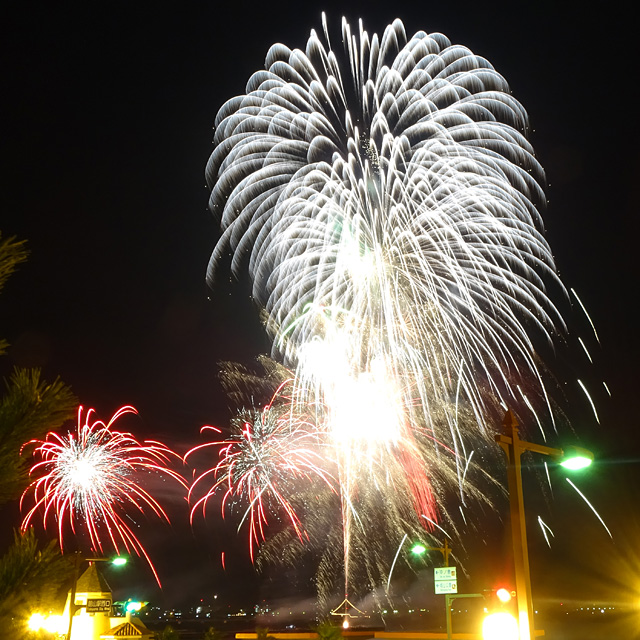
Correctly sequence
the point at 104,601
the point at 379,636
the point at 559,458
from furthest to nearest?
the point at 379,636, the point at 104,601, the point at 559,458

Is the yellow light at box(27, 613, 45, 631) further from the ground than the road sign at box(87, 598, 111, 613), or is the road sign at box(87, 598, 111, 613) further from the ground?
the yellow light at box(27, 613, 45, 631)

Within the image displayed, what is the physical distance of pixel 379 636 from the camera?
4288 centimetres

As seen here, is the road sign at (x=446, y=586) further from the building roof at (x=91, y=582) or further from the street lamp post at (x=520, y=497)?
the building roof at (x=91, y=582)

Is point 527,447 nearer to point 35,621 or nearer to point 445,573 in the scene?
point 35,621

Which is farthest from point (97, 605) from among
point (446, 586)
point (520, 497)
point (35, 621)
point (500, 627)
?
point (35, 621)

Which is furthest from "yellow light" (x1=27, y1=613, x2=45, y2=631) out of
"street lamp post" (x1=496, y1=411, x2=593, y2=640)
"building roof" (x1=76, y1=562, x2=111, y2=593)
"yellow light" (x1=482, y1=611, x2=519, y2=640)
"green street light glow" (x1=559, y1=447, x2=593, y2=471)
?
"building roof" (x1=76, y1=562, x2=111, y2=593)

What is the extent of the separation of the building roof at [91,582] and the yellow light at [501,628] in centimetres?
4069

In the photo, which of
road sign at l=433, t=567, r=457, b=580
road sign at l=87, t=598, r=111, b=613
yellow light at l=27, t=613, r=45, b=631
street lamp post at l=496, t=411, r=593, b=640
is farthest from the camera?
road sign at l=87, t=598, r=111, b=613

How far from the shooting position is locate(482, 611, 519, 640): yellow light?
8711 mm

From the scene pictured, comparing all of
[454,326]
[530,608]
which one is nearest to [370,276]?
[454,326]

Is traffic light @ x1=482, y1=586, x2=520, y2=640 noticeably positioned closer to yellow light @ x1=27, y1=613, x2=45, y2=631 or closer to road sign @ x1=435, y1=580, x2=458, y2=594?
yellow light @ x1=27, y1=613, x2=45, y2=631

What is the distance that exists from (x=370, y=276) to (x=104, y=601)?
1448 centimetres

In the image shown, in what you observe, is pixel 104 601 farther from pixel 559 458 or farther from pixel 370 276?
pixel 559 458

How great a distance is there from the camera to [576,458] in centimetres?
1030
